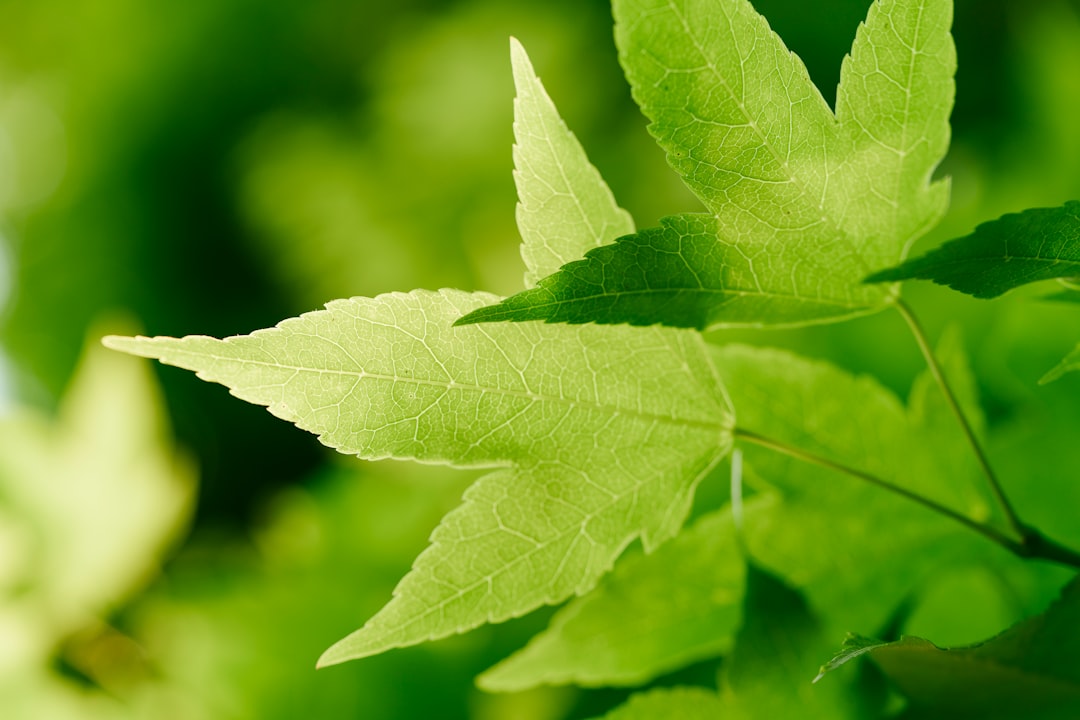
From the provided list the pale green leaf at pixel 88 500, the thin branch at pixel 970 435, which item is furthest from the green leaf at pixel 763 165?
the pale green leaf at pixel 88 500

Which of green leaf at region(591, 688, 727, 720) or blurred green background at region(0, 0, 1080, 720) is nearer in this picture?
green leaf at region(591, 688, 727, 720)

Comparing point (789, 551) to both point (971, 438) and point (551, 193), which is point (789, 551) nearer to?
point (971, 438)

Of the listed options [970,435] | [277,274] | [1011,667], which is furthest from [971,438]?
[277,274]

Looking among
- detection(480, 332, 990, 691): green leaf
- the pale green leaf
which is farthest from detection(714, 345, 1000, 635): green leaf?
the pale green leaf

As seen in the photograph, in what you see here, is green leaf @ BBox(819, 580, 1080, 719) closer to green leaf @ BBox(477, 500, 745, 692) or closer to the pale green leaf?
green leaf @ BBox(477, 500, 745, 692)

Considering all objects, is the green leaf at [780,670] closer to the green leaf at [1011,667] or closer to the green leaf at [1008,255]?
the green leaf at [1011,667]

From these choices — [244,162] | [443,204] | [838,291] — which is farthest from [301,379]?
[244,162]

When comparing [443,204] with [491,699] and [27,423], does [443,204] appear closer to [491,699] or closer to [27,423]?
[27,423]

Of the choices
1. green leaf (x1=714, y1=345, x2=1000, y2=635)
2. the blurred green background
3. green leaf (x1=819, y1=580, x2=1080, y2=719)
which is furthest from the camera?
the blurred green background
